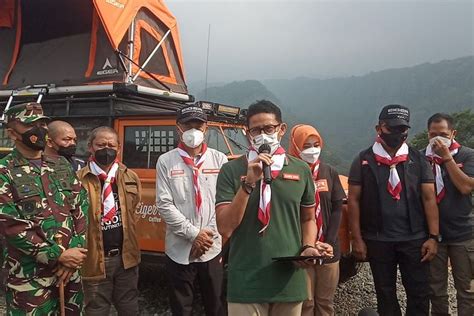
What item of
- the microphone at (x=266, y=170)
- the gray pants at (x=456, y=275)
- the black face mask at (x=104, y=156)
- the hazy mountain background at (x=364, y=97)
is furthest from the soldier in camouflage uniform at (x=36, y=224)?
the hazy mountain background at (x=364, y=97)

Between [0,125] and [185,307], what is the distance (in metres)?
3.86

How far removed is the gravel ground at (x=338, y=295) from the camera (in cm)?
481

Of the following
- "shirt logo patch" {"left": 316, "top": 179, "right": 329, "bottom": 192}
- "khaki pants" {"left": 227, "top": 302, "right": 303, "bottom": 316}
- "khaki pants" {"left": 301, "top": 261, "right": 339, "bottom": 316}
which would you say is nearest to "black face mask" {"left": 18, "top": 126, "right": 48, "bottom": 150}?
"khaki pants" {"left": 227, "top": 302, "right": 303, "bottom": 316}

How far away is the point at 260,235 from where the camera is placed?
96.8 inches

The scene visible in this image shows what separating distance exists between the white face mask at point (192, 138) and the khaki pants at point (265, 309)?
159 cm

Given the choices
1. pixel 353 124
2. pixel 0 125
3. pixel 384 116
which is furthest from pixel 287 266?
pixel 353 124

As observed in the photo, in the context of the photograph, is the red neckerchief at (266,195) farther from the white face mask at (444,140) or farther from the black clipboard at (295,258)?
the white face mask at (444,140)

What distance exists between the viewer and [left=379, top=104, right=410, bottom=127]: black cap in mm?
3568

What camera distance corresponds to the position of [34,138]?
2893mm

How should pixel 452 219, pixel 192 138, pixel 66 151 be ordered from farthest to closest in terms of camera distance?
pixel 66 151 < pixel 452 219 < pixel 192 138

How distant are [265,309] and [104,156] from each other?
1873 mm

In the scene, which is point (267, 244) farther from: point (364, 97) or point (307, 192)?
point (364, 97)

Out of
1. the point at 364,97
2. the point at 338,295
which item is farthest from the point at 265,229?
the point at 364,97

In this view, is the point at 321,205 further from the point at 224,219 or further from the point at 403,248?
the point at 224,219
